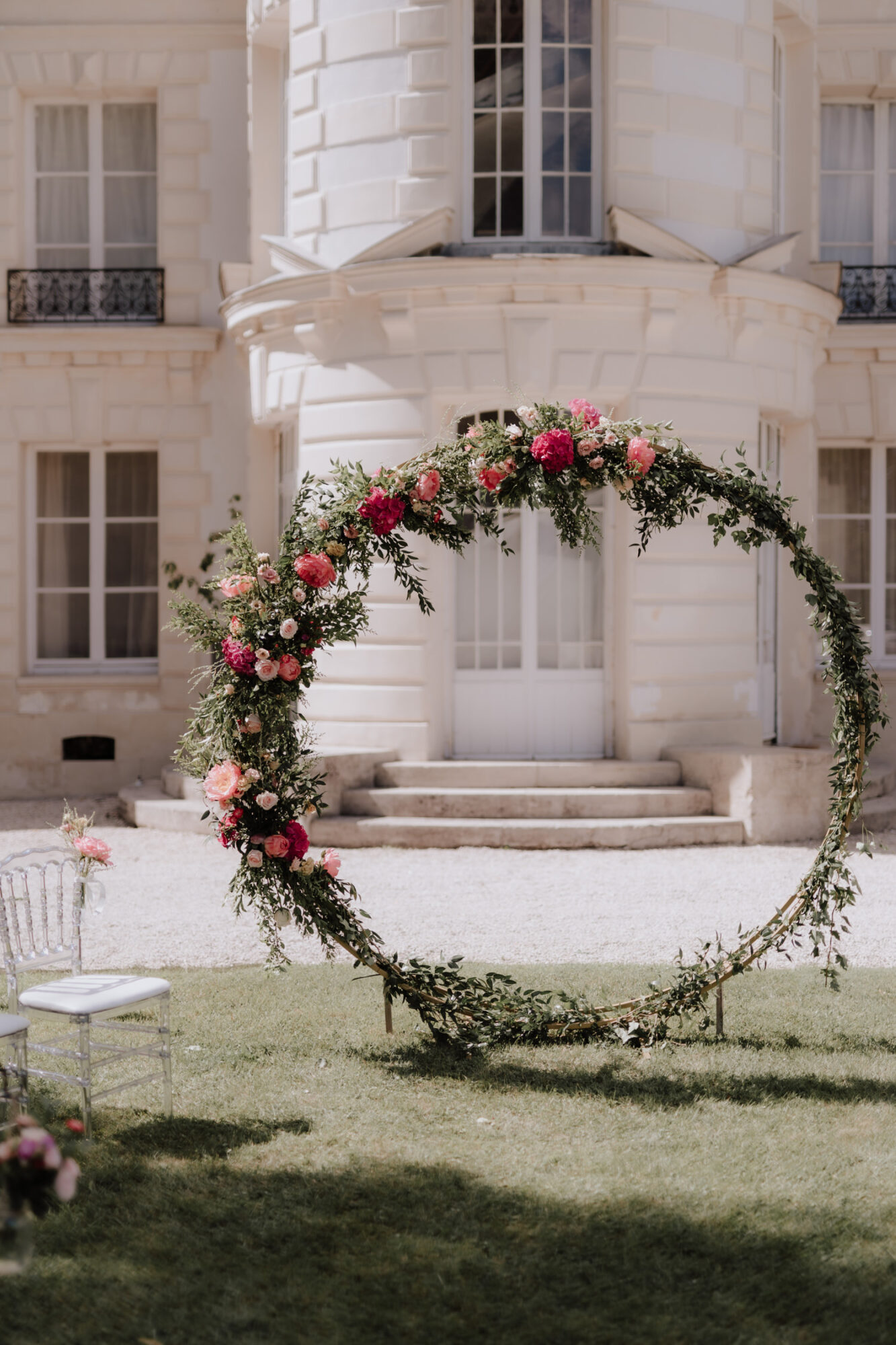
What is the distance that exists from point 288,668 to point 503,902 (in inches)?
115

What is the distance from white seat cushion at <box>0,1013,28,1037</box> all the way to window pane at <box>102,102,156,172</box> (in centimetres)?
1042

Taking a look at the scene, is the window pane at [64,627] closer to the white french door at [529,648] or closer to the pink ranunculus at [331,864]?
the white french door at [529,648]

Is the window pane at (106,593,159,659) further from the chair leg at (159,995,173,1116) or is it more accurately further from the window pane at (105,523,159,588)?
the chair leg at (159,995,173,1116)

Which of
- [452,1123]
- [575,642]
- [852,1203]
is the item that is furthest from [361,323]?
→ [852,1203]

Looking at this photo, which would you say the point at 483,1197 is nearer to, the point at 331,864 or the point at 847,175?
the point at 331,864

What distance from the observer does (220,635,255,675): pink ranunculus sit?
16.8ft

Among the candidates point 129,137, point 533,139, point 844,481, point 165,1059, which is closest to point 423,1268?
point 165,1059

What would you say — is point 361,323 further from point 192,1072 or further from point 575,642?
point 192,1072

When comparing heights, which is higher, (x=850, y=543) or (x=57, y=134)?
(x=57, y=134)

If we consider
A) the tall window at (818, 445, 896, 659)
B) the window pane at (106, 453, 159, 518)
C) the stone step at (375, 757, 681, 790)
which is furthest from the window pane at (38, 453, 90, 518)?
the tall window at (818, 445, 896, 659)

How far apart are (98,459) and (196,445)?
95 centimetres

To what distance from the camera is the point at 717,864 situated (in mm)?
8633

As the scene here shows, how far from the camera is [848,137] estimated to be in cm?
1297

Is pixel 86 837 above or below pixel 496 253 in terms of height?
below
